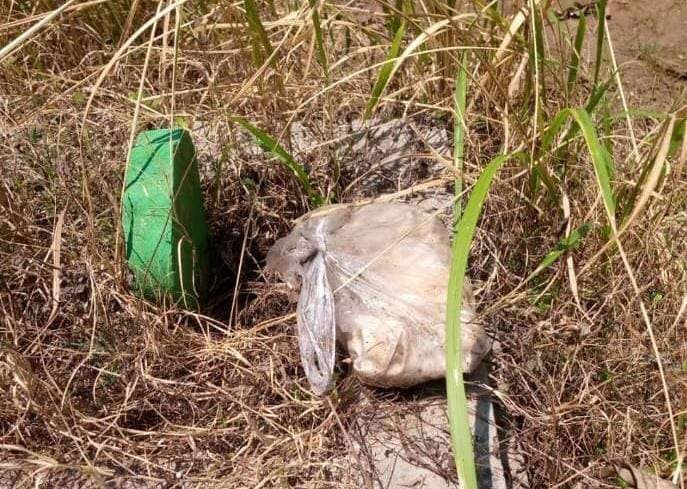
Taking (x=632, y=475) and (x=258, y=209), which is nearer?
(x=632, y=475)

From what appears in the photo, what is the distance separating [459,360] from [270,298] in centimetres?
67

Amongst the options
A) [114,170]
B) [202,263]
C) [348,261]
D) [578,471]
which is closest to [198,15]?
[114,170]

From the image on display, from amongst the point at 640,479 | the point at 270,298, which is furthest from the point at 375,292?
the point at 640,479

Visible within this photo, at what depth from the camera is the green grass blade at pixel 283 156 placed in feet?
5.85

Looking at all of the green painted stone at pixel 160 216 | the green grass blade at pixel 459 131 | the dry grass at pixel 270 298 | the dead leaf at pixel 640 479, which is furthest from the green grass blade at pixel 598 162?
the green painted stone at pixel 160 216

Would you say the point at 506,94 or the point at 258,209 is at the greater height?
the point at 506,94

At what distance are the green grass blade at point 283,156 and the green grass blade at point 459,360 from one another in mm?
523

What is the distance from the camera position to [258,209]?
2.00 meters

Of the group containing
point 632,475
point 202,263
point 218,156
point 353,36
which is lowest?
point 632,475

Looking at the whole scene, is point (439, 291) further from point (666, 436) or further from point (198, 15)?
point (198, 15)

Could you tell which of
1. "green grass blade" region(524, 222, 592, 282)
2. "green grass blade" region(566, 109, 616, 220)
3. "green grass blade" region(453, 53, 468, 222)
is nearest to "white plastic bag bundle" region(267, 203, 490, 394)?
"green grass blade" region(453, 53, 468, 222)

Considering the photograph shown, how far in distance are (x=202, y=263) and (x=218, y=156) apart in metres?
0.32

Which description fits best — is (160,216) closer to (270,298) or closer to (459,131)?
(270,298)

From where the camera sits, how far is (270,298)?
1.88 meters
